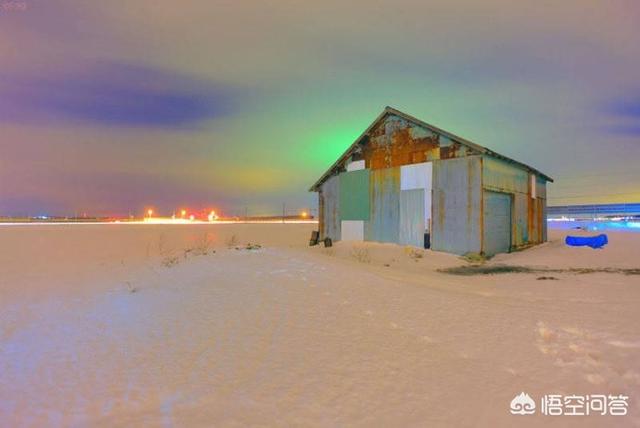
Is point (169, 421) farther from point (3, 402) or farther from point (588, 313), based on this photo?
point (588, 313)

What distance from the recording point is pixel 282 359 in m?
3.92

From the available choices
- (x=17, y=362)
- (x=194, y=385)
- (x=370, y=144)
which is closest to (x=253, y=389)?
(x=194, y=385)

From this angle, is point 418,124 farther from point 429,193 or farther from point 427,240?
point 427,240

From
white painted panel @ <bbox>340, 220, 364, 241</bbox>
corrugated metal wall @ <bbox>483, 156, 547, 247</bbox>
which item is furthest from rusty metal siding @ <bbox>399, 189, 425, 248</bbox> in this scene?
corrugated metal wall @ <bbox>483, 156, 547, 247</bbox>

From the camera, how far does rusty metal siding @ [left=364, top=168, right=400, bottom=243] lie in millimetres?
16453

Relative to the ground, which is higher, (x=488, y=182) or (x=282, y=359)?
(x=488, y=182)

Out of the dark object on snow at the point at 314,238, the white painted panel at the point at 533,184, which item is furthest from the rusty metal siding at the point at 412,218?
the white painted panel at the point at 533,184

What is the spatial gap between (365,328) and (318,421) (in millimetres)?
1967

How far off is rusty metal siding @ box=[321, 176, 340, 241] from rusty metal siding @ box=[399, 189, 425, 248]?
4.27 m

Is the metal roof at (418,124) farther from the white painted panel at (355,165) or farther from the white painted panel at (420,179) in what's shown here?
the white painted panel at (420,179)

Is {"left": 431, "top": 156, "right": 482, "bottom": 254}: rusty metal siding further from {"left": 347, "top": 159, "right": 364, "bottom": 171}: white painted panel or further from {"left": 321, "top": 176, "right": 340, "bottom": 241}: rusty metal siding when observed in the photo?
{"left": 321, "top": 176, "right": 340, "bottom": 241}: rusty metal siding

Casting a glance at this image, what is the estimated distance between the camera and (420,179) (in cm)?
1552

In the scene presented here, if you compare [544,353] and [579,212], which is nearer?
[544,353]

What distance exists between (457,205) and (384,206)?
3.66 metres
